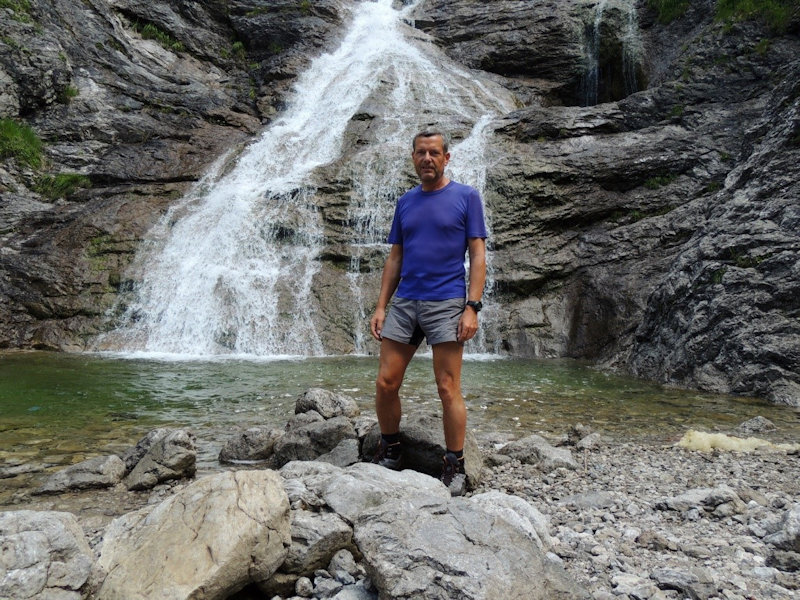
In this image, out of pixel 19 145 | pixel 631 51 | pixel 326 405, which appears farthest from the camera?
pixel 631 51

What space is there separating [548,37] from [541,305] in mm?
16505

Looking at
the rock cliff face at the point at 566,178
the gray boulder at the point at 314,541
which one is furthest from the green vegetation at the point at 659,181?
the gray boulder at the point at 314,541

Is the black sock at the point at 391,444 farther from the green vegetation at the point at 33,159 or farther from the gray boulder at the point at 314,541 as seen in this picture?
the green vegetation at the point at 33,159

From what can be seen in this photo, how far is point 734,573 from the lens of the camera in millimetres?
2352

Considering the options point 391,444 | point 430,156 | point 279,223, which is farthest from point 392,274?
point 279,223

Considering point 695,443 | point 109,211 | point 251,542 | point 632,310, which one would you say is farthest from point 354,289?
point 251,542

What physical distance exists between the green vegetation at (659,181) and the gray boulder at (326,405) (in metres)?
13.2

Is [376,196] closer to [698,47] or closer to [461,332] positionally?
[698,47]

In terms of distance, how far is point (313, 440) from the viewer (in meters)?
4.44

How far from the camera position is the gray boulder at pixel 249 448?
15.2ft

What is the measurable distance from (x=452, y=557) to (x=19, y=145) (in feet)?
69.6

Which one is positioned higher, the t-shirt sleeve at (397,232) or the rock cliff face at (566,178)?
the rock cliff face at (566,178)

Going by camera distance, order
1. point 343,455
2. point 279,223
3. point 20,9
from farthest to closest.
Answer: point 20,9 < point 279,223 < point 343,455

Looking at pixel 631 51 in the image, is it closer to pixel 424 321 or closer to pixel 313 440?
pixel 424 321
